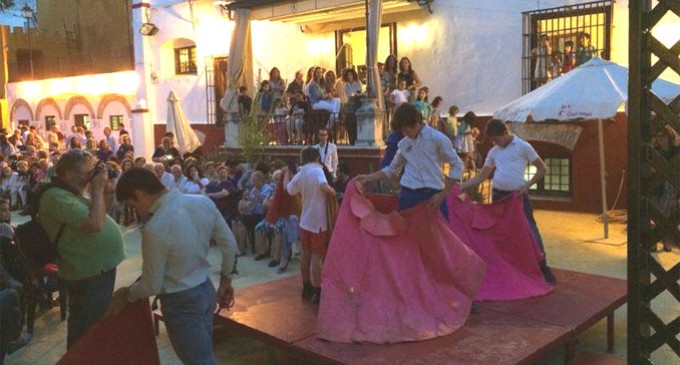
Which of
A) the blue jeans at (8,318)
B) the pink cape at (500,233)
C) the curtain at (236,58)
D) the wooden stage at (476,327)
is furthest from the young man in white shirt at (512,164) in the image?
the curtain at (236,58)

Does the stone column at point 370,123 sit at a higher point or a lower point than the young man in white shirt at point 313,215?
higher

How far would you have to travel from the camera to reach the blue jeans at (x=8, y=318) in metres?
4.72

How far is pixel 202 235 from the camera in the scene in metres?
3.70

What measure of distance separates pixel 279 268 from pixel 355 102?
227 inches

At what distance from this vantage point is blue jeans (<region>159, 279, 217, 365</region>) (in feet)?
11.9

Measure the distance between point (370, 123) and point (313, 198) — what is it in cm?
714

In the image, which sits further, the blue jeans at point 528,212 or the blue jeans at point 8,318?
the blue jeans at point 528,212

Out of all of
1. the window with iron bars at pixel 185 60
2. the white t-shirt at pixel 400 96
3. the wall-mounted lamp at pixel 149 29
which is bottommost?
the white t-shirt at pixel 400 96

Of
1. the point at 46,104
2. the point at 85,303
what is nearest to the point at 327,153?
the point at 85,303

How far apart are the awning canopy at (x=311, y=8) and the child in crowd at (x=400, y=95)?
81.2 inches

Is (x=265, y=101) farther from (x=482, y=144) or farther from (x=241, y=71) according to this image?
(x=482, y=144)

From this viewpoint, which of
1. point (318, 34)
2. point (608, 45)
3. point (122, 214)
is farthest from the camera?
point (318, 34)

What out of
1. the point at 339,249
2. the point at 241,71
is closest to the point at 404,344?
the point at 339,249

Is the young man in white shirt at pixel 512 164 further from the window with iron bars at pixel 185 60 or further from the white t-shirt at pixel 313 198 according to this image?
the window with iron bars at pixel 185 60
